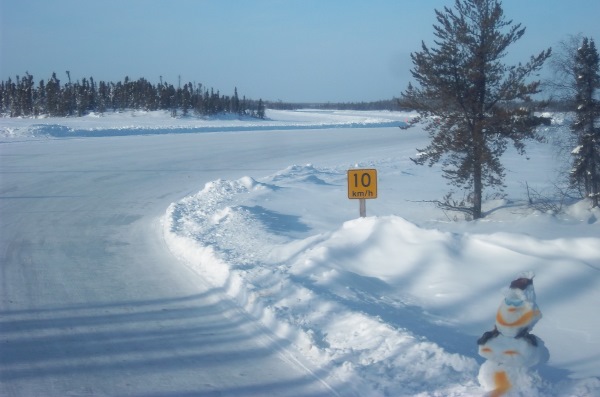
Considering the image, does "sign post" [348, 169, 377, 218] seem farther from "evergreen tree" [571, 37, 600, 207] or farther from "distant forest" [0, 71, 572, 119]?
"distant forest" [0, 71, 572, 119]

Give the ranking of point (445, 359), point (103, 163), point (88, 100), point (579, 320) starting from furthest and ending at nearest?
point (88, 100) < point (103, 163) < point (579, 320) < point (445, 359)

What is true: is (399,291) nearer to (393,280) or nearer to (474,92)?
(393,280)

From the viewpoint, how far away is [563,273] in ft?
24.5

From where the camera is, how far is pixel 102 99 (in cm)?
7525

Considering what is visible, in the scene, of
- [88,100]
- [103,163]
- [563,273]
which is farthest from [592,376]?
[88,100]

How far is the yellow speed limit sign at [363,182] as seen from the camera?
10508mm

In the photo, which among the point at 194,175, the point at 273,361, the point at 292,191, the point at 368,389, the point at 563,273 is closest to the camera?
the point at 368,389

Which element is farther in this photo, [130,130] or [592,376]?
[130,130]

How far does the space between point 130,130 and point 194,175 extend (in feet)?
72.5

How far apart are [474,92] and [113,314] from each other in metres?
9.50

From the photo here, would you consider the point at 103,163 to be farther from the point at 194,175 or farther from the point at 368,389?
the point at 368,389

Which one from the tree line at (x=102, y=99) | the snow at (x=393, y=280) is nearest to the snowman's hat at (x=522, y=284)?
the snow at (x=393, y=280)

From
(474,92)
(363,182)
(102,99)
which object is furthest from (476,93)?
(102,99)

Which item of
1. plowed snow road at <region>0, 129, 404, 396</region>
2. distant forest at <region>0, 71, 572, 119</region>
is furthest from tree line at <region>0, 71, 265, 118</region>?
plowed snow road at <region>0, 129, 404, 396</region>
